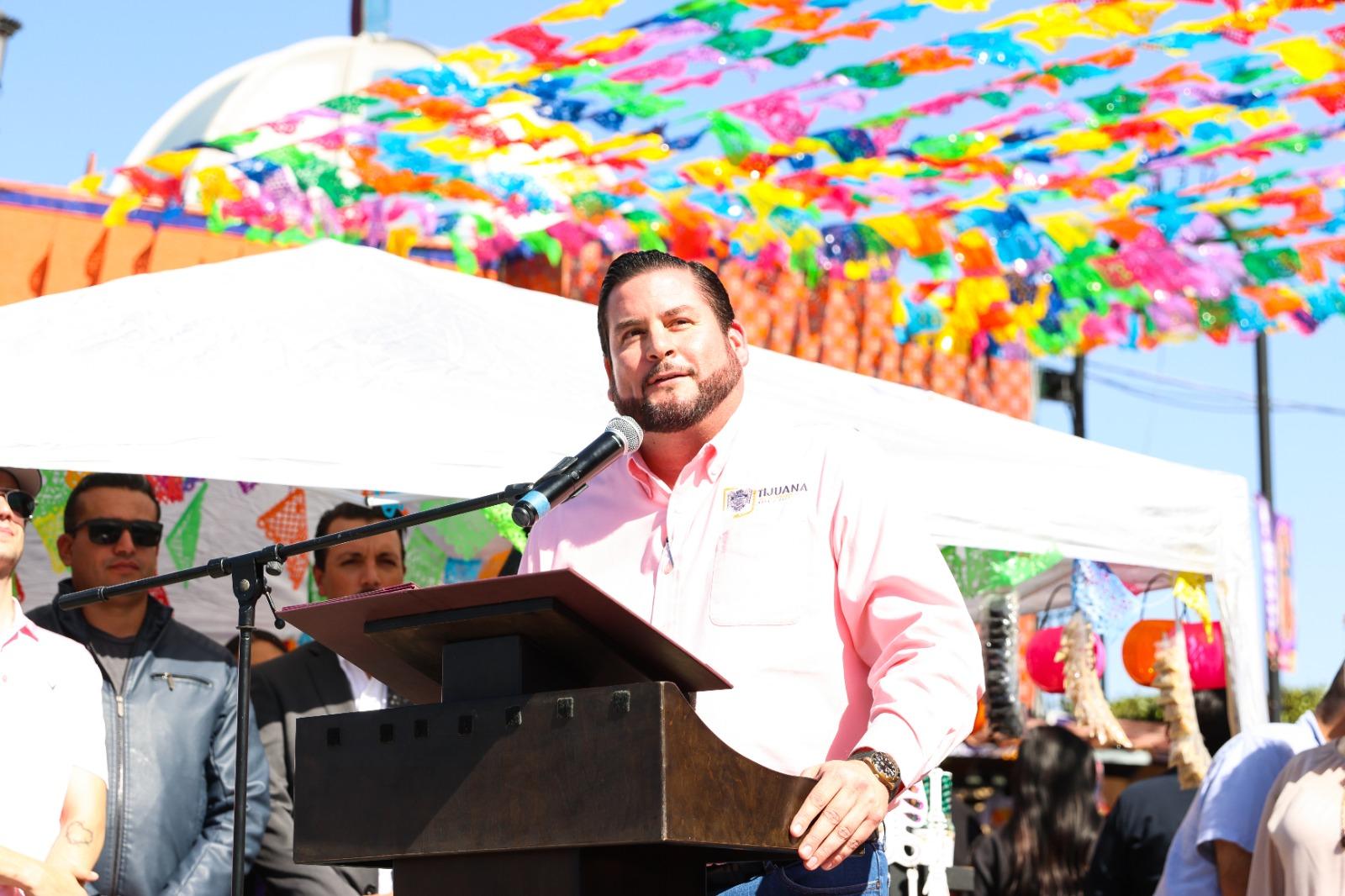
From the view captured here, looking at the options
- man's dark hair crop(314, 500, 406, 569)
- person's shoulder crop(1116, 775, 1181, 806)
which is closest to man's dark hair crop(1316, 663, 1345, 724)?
person's shoulder crop(1116, 775, 1181, 806)

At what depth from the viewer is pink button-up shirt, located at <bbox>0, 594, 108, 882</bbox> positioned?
3729 millimetres

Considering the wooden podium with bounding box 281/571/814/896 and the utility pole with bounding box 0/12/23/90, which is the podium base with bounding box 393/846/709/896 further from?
the utility pole with bounding box 0/12/23/90

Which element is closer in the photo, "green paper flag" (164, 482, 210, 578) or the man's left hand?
the man's left hand

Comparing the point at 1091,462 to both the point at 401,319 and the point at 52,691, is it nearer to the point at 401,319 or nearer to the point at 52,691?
the point at 401,319

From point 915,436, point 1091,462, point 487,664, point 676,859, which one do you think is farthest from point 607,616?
point 1091,462

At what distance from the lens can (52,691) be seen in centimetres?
389

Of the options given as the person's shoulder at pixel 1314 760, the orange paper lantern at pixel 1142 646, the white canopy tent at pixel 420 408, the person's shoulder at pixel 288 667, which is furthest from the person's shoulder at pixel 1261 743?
the person's shoulder at pixel 288 667

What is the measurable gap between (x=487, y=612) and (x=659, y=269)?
0.93m

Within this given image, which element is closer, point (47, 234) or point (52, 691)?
point (52, 691)

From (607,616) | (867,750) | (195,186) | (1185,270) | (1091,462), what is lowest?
(867,750)

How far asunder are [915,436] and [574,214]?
4.29 metres

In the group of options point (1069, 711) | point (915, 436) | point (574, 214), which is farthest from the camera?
point (574, 214)

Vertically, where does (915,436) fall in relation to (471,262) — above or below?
below

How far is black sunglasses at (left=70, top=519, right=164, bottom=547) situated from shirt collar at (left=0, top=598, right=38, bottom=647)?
0.83 m
